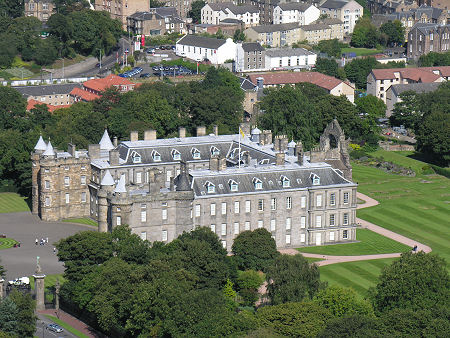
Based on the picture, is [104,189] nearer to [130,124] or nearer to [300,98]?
[130,124]

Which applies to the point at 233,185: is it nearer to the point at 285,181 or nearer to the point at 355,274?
the point at 285,181

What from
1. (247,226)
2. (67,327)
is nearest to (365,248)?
(247,226)

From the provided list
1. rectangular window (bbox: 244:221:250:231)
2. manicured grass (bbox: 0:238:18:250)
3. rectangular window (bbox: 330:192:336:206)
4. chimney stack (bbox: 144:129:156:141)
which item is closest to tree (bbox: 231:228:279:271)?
rectangular window (bbox: 244:221:250:231)

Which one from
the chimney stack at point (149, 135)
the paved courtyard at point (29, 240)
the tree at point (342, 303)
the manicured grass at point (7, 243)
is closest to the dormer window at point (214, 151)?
the chimney stack at point (149, 135)

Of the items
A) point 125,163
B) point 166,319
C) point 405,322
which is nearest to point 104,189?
point 125,163

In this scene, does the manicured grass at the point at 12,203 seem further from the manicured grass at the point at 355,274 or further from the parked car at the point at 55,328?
the manicured grass at the point at 355,274
